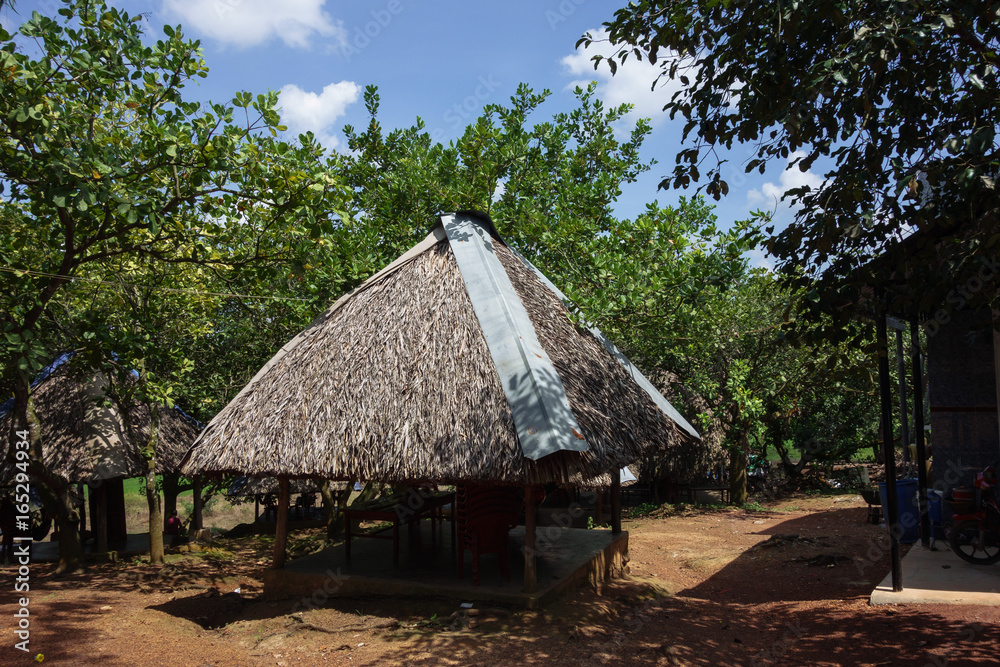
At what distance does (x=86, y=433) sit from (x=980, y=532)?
12463mm

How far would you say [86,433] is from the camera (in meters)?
10.7

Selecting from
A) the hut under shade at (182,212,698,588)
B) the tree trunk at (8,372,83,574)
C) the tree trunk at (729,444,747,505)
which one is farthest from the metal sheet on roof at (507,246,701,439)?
the tree trunk at (729,444,747,505)

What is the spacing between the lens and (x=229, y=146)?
23.4ft

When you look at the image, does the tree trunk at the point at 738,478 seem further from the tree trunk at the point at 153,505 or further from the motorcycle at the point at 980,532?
the tree trunk at the point at 153,505

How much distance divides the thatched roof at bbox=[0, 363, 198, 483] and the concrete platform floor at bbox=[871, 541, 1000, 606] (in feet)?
32.3

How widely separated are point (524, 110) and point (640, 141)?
246cm

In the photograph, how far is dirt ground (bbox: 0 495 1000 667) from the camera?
5.28 meters

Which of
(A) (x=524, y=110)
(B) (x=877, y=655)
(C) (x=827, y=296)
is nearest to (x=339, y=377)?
(C) (x=827, y=296)

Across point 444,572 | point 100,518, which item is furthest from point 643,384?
point 100,518

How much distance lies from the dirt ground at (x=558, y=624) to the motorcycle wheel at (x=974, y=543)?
41.2 inches

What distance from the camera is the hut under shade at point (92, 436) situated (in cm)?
1038

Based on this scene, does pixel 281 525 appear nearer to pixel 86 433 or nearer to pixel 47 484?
pixel 47 484

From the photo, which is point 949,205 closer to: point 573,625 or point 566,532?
point 573,625

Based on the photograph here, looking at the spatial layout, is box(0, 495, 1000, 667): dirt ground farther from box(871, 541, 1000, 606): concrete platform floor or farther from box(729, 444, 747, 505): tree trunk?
box(729, 444, 747, 505): tree trunk
